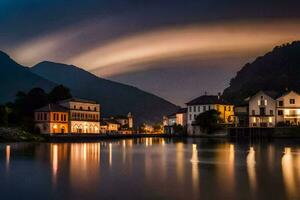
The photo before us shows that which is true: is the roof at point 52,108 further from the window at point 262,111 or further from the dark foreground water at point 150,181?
the dark foreground water at point 150,181

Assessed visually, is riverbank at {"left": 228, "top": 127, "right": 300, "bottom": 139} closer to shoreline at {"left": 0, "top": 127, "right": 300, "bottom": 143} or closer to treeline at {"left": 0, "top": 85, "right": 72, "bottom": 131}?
shoreline at {"left": 0, "top": 127, "right": 300, "bottom": 143}

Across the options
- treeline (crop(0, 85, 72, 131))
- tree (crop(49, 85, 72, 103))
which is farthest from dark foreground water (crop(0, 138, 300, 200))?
tree (crop(49, 85, 72, 103))

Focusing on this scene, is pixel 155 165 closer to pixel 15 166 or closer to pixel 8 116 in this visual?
pixel 15 166

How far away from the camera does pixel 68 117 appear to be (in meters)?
114

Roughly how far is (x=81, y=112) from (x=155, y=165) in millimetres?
85342

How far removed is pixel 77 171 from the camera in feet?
103

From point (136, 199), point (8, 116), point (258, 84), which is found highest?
point (258, 84)

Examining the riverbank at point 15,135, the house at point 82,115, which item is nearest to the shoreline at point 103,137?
the riverbank at point 15,135

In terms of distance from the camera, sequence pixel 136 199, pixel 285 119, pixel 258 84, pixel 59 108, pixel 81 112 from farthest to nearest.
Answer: pixel 258 84, pixel 81 112, pixel 59 108, pixel 285 119, pixel 136 199

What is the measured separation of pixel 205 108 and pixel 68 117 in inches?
1391

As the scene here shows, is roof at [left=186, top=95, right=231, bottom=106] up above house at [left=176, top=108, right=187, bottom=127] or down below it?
above

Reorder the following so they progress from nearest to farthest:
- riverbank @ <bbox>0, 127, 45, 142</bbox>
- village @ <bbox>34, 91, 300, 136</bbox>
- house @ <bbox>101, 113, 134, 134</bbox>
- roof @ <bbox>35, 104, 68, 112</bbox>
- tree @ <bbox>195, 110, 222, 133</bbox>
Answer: riverbank @ <bbox>0, 127, 45, 142</bbox> < village @ <bbox>34, 91, 300, 136</bbox> < roof @ <bbox>35, 104, 68, 112</bbox> < tree @ <bbox>195, 110, 222, 133</bbox> < house @ <bbox>101, 113, 134, 134</bbox>

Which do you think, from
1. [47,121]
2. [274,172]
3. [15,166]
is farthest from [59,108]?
[274,172]

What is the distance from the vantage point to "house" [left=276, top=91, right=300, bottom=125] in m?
102
